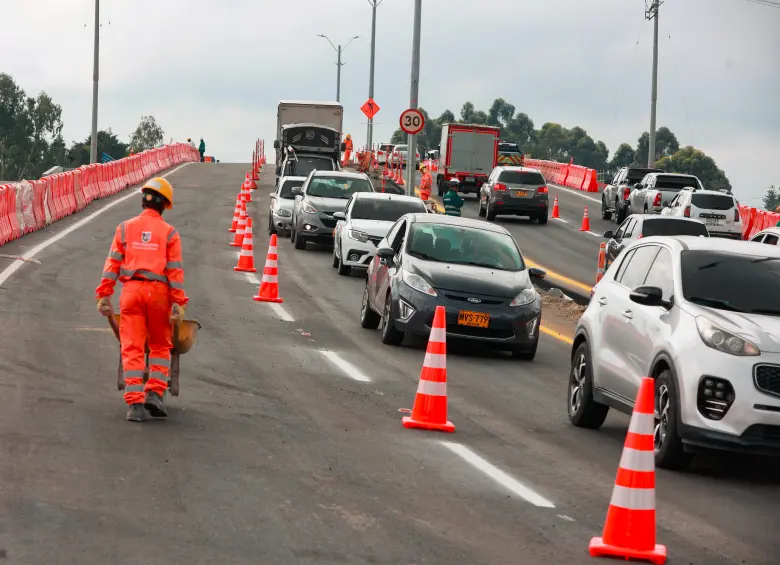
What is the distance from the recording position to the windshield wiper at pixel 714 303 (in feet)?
33.7

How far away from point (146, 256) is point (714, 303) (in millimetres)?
4051

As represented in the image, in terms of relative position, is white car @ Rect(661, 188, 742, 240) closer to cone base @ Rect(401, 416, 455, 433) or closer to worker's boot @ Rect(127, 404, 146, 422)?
cone base @ Rect(401, 416, 455, 433)

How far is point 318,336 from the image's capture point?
56.5ft

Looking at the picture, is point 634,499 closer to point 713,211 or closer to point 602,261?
point 602,261

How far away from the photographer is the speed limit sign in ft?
119

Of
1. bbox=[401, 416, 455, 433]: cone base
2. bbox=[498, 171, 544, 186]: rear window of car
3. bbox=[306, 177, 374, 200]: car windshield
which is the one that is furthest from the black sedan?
bbox=[498, 171, 544, 186]: rear window of car

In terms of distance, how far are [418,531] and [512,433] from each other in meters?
3.79

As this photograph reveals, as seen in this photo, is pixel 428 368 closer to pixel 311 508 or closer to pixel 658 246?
pixel 658 246

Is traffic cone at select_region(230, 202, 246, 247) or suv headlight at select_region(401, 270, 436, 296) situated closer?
suv headlight at select_region(401, 270, 436, 296)

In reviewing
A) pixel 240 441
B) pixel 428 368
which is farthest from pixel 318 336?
pixel 240 441

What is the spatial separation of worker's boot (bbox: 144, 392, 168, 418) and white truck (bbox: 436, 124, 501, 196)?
146 ft

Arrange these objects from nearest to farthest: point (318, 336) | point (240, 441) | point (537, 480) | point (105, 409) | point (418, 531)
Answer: point (418, 531)
point (537, 480)
point (240, 441)
point (105, 409)
point (318, 336)

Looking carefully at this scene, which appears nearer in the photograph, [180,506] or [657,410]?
[180,506]

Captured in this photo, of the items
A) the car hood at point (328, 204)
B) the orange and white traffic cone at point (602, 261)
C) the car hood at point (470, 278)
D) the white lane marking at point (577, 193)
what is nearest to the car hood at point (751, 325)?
the car hood at point (470, 278)
